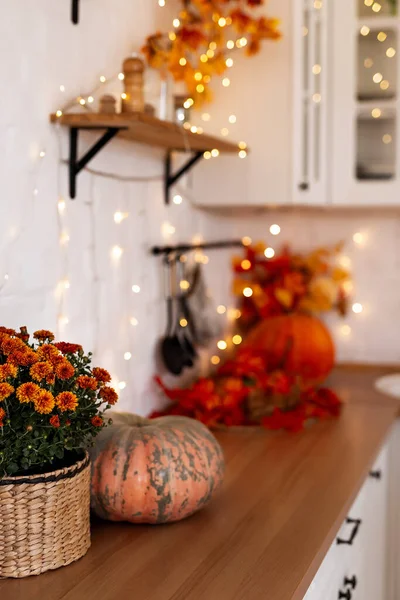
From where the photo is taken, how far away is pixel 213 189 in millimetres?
2553

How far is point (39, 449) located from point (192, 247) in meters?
1.33

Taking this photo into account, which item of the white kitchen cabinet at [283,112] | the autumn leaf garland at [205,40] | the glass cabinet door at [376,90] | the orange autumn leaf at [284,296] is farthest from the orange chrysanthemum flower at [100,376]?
the orange autumn leaf at [284,296]

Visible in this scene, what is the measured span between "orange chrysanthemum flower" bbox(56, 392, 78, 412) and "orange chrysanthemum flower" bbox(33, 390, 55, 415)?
0.06 feet

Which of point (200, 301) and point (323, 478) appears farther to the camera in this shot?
point (200, 301)

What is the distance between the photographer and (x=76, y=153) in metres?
1.72

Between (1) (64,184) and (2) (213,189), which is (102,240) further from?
(2) (213,189)

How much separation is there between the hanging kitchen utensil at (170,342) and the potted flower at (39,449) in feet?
3.14

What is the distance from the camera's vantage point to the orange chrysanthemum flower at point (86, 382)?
1.25 meters

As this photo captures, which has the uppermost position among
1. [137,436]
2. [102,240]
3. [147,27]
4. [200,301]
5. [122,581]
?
[147,27]

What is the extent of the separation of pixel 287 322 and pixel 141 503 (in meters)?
1.38

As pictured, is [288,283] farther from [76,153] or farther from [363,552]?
[76,153]

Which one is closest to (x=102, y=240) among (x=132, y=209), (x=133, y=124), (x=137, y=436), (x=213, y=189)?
(x=132, y=209)

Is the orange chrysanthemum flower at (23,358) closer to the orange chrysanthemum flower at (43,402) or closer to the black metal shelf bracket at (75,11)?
the orange chrysanthemum flower at (43,402)

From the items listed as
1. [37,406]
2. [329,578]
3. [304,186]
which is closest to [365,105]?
[304,186]
